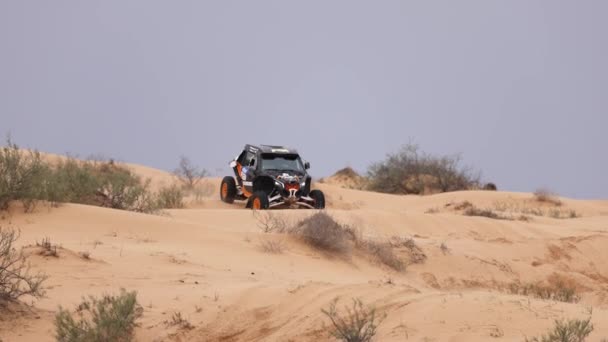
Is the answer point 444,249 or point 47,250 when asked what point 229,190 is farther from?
point 47,250

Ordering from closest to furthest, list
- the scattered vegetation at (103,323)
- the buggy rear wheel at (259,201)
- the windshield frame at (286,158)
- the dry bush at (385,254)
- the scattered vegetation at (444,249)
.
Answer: the scattered vegetation at (103,323)
the dry bush at (385,254)
the scattered vegetation at (444,249)
the buggy rear wheel at (259,201)
the windshield frame at (286,158)

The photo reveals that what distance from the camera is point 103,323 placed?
6867 mm

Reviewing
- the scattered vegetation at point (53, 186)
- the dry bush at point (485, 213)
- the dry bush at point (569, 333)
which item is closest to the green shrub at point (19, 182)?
the scattered vegetation at point (53, 186)

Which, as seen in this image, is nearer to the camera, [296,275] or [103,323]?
[103,323]

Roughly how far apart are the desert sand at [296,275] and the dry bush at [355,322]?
0.33 feet

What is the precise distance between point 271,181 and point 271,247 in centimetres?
783

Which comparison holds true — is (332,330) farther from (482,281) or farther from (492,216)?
(492,216)

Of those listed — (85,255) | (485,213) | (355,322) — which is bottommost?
(355,322)

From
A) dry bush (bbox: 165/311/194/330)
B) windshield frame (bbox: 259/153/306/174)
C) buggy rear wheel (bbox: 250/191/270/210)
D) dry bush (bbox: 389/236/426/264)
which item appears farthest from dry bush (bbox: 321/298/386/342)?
windshield frame (bbox: 259/153/306/174)

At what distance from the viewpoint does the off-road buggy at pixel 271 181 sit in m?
18.8

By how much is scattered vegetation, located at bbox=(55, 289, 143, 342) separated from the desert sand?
0.31 metres

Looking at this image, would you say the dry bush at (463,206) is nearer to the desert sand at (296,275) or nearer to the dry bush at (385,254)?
the desert sand at (296,275)

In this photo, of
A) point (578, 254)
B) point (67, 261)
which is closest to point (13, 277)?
point (67, 261)

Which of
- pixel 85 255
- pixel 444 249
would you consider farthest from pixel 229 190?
pixel 85 255
